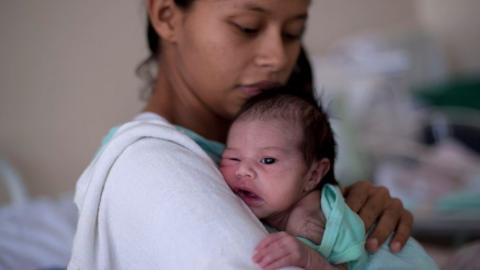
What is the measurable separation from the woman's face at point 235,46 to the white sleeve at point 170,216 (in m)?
0.30

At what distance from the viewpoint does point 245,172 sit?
3.17 ft

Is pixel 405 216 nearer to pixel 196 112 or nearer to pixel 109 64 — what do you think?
pixel 196 112

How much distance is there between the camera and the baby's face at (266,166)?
3.17ft

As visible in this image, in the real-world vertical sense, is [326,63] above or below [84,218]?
below

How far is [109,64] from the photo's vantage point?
9.58 ft

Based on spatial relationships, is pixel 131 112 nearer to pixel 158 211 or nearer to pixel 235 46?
pixel 235 46

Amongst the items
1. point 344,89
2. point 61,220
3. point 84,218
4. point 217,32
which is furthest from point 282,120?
point 344,89

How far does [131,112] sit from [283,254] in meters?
2.34

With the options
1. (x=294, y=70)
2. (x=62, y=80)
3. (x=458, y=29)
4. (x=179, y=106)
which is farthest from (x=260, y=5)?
(x=458, y=29)

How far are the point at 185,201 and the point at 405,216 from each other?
51 centimetres

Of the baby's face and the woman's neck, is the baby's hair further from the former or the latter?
the woman's neck

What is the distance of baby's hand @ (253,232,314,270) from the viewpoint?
0.75 meters

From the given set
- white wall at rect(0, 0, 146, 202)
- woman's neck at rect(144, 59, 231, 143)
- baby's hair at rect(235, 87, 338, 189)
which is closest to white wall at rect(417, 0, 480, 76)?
white wall at rect(0, 0, 146, 202)

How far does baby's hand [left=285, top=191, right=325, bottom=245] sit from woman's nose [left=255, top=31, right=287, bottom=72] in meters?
0.31
